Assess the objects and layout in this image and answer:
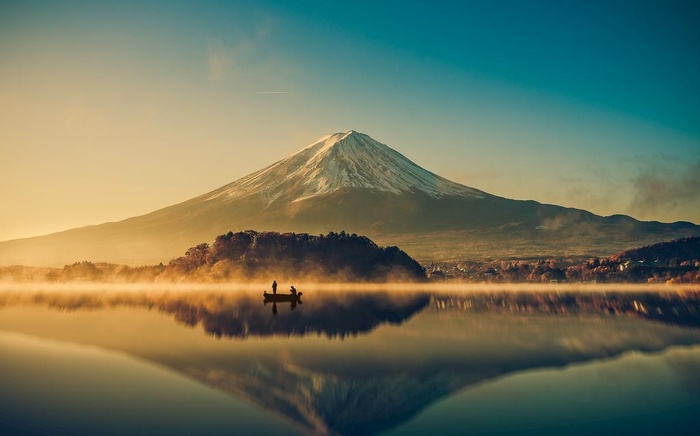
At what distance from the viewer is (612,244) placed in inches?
6467

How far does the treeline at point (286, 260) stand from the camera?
7456 centimetres

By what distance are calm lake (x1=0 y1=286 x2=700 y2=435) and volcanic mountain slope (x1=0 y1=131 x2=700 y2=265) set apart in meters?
114

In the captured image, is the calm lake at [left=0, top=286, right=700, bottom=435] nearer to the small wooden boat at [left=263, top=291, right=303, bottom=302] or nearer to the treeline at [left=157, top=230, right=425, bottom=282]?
the small wooden boat at [left=263, top=291, right=303, bottom=302]

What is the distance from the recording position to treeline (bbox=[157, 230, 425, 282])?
74562 mm

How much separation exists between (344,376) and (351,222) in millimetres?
147634

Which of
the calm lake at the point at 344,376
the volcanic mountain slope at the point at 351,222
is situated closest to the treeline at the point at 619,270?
the volcanic mountain slope at the point at 351,222

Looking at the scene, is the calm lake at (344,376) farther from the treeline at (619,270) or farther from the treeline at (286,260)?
the treeline at (619,270)

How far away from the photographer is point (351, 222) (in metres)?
164

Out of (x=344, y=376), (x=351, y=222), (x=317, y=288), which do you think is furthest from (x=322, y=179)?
(x=344, y=376)

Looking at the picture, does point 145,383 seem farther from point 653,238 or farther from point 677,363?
point 653,238

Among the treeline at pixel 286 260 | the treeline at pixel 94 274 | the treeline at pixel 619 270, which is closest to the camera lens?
the treeline at pixel 286 260

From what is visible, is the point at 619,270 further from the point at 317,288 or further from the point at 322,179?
the point at 322,179

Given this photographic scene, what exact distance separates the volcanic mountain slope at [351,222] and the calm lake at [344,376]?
372ft

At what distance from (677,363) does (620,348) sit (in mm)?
3167
